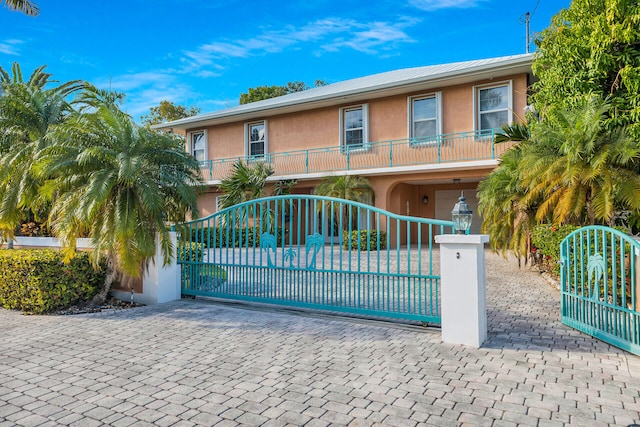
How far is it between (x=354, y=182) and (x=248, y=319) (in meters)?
10.7

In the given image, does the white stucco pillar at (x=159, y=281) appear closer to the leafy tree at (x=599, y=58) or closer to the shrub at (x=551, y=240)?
the shrub at (x=551, y=240)

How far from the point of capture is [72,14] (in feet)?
51.7

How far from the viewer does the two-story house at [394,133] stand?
15.5 meters

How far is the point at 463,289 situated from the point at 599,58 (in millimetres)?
7410

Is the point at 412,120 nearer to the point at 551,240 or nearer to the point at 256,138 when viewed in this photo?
the point at 256,138

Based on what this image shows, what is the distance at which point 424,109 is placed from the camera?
1705cm

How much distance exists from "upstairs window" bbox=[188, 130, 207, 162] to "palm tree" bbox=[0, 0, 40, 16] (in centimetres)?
865

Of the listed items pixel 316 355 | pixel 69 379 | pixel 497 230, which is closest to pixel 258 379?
pixel 316 355

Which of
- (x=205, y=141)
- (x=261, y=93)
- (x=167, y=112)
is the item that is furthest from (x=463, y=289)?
(x=167, y=112)

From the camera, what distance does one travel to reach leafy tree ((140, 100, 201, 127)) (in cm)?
3706

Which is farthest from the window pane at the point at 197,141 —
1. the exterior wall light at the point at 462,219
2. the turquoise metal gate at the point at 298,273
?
the exterior wall light at the point at 462,219

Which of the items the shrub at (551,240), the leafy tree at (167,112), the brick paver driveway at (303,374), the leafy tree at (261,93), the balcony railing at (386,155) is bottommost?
the brick paver driveway at (303,374)

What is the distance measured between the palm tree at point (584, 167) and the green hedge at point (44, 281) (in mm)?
8604

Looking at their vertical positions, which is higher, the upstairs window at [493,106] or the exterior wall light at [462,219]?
the upstairs window at [493,106]
